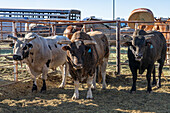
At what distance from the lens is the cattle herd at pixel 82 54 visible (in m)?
5.31

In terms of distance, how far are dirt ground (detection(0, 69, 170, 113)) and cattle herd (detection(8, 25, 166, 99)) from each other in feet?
0.94

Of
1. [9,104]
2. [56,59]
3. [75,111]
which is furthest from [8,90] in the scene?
[75,111]

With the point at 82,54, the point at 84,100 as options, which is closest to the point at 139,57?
the point at 82,54

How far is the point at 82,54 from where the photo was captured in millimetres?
5230

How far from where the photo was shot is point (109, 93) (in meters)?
6.18

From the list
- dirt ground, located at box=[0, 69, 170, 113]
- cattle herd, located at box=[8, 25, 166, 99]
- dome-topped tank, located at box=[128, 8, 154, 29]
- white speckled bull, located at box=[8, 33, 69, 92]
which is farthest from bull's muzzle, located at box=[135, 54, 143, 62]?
dome-topped tank, located at box=[128, 8, 154, 29]

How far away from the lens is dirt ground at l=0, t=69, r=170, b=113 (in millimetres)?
4781

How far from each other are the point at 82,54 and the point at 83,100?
3.79ft

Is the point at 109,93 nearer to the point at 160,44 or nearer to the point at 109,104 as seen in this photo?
the point at 109,104

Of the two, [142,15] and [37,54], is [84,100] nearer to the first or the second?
[37,54]

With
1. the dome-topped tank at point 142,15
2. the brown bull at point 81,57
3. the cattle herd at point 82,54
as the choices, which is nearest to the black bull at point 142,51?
the cattle herd at point 82,54

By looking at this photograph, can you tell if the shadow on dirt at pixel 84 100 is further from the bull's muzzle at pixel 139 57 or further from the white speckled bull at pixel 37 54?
the bull's muzzle at pixel 139 57

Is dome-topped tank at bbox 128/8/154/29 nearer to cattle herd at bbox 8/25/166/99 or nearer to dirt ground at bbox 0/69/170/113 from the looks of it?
cattle herd at bbox 8/25/166/99

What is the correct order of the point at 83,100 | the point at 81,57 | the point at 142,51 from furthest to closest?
1. the point at 142,51
2. the point at 83,100
3. the point at 81,57
